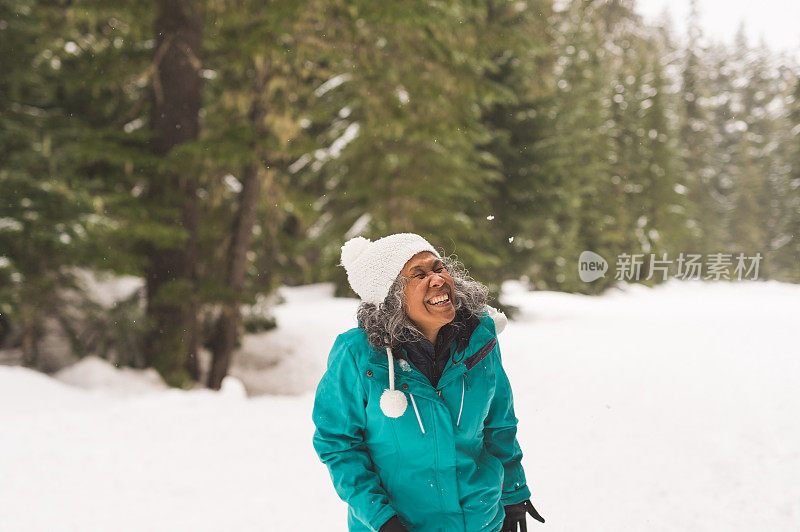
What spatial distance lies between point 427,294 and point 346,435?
589 millimetres

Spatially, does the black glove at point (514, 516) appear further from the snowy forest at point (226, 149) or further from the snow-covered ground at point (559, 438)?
the snowy forest at point (226, 149)

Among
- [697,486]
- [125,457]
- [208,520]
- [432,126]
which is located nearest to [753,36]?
[432,126]

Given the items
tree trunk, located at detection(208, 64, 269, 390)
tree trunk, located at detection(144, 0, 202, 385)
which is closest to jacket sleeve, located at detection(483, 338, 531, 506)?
tree trunk, located at detection(144, 0, 202, 385)

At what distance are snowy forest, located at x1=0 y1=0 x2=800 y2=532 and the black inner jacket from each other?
2.78m

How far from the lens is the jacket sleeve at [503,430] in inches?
90.0

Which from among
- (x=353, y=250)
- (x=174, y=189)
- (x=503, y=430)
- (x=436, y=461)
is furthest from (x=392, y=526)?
(x=174, y=189)

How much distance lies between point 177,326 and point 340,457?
22.1 ft

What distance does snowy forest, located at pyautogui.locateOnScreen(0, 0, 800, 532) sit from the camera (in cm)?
477

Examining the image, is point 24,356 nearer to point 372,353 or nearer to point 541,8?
point 372,353

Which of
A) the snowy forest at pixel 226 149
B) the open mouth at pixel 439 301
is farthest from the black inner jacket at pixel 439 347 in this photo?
the snowy forest at pixel 226 149

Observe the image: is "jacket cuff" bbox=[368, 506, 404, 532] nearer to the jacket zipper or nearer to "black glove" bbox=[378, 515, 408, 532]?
"black glove" bbox=[378, 515, 408, 532]

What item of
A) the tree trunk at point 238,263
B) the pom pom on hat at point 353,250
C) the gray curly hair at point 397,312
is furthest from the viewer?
the tree trunk at point 238,263

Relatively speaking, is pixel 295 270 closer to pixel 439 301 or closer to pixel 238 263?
pixel 238 263

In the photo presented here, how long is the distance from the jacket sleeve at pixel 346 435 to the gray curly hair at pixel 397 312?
0.42 ft
